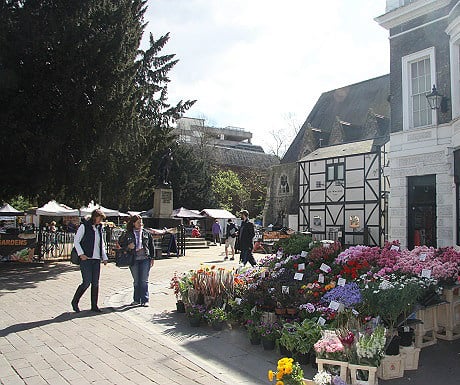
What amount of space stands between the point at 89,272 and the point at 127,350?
8.31 ft

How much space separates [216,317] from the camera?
7.05 metres

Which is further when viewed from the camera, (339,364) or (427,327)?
(427,327)

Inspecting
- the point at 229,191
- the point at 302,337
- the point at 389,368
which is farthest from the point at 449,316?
the point at 229,191

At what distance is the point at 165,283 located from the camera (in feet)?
39.4

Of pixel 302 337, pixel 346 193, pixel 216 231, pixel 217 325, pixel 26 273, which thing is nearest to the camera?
pixel 302 337

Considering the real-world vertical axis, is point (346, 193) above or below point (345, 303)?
above

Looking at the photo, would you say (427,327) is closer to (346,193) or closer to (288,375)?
(288,375)

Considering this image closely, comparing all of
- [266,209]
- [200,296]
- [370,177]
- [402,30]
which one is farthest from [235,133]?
[200,296]

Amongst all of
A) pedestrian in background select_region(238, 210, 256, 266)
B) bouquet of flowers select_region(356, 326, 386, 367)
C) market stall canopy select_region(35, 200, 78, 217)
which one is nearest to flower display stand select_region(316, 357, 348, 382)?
bouquet of flowers select_region(356, 326, 386, 367)

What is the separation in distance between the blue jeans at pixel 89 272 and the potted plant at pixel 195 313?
72.5 inches

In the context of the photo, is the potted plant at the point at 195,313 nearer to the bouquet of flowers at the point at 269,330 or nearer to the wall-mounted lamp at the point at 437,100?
the bouquet of flowers at the point at 269,330

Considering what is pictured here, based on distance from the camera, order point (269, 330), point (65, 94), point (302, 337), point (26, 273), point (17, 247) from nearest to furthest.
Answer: point (302, 337) < point (269, 330) < point (26, 273) < point (65, 94) < point (17, 247)

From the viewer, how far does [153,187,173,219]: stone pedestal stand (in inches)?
900

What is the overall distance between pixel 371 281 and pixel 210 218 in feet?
109
